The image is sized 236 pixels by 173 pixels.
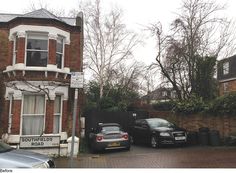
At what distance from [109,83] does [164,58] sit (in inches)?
392

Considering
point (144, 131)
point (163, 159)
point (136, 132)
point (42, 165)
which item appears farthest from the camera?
point (136, 132)

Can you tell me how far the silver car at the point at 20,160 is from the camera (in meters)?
7.30

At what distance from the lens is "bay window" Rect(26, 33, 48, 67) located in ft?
52.5

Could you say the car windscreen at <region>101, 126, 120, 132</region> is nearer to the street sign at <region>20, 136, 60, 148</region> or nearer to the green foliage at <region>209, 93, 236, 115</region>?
the street sign at <region>20, 136, 60, 148</region>

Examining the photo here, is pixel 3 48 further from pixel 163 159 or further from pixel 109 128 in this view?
pixel 163 159

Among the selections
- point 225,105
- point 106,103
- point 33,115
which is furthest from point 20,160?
point 106,103

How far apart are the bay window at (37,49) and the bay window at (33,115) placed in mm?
1754

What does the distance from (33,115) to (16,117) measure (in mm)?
806

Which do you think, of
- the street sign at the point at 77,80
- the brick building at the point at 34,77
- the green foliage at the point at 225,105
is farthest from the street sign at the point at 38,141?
the green foliage at the point at 225,105

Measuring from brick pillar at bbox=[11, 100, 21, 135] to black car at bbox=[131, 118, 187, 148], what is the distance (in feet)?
22.9

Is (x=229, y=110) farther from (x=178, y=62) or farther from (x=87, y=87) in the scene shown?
(x=87, y=87)

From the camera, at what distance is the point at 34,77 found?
614 inches

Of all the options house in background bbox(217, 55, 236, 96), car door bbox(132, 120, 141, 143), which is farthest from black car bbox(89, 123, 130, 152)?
house in background bbox(217, 55, 236, 96)

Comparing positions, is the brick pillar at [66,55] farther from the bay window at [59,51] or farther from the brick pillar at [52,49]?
the brick pillar at [52,49]
